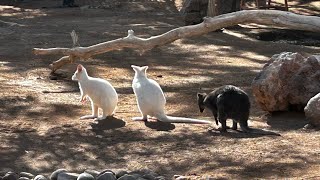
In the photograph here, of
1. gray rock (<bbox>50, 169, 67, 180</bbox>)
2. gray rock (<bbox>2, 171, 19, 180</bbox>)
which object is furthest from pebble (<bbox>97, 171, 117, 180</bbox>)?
gray rock (<bbox>2, 171, 19, 180</bbox>)

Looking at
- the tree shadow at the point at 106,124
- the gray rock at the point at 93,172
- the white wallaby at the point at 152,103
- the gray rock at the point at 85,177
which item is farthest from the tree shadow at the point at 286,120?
the gray rock at the point at 85,177

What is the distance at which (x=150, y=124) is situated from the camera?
26.9 feet

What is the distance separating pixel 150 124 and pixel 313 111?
5.82 feet

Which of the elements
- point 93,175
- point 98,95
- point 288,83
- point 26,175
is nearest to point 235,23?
point 288,83

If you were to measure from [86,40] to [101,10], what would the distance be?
7688 mm

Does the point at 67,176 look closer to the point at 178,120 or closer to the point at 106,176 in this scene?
the point at 106,176

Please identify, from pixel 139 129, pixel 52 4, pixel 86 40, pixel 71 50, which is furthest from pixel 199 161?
pixel 52 4

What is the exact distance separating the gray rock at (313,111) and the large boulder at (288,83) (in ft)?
2.12

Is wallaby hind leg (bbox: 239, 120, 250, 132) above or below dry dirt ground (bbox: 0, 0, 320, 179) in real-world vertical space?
above

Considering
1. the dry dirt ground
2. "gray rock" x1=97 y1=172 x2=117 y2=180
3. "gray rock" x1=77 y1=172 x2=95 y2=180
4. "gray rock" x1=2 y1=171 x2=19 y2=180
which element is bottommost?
the dry dirt ground

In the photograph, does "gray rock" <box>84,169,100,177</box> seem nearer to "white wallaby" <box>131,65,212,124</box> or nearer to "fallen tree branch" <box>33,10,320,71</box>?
"white wallaby" <box>131,65,212,124</box>

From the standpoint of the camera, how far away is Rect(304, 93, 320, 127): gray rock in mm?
7816

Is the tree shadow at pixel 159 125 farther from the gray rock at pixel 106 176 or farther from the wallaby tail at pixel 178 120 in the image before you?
the gray rock at pixel 106 176

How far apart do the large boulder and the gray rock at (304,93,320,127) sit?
646 mm
